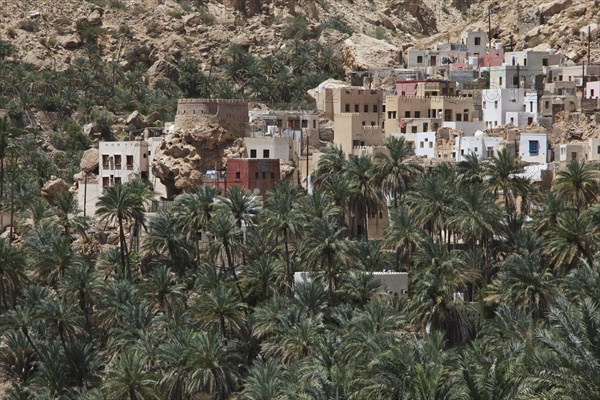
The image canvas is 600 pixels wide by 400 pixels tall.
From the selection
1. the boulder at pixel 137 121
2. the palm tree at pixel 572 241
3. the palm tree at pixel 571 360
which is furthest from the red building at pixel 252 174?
the palm tree at pixel 571 360

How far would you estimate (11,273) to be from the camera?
228 ft

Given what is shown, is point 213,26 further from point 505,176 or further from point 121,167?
point 505,176

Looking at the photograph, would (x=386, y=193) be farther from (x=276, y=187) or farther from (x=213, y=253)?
(x=213, y=253)

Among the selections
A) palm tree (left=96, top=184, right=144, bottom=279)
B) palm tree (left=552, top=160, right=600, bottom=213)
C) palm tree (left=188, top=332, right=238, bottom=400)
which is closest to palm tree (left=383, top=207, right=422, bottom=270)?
palm tree (left=552, top=160, right=600, bottom=213)

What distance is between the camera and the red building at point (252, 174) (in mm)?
76188

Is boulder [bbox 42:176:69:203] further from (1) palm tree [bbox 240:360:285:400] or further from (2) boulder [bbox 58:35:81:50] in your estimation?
(2) boulder [bbox 58:35:81:50]

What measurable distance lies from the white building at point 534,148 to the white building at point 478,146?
4.36 ft

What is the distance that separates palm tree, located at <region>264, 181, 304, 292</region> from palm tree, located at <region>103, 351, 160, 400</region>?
9348mm

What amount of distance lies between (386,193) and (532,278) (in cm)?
1295

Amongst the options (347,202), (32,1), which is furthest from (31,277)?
(32,1)

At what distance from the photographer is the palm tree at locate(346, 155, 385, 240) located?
71062mm

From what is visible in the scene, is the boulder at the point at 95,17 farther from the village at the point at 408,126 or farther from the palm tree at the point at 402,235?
the palm tree at the point at 402,235

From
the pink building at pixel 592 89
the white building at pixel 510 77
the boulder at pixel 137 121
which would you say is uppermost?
the white building at pixel 510 77

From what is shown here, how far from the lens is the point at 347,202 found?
71438 millimetres
